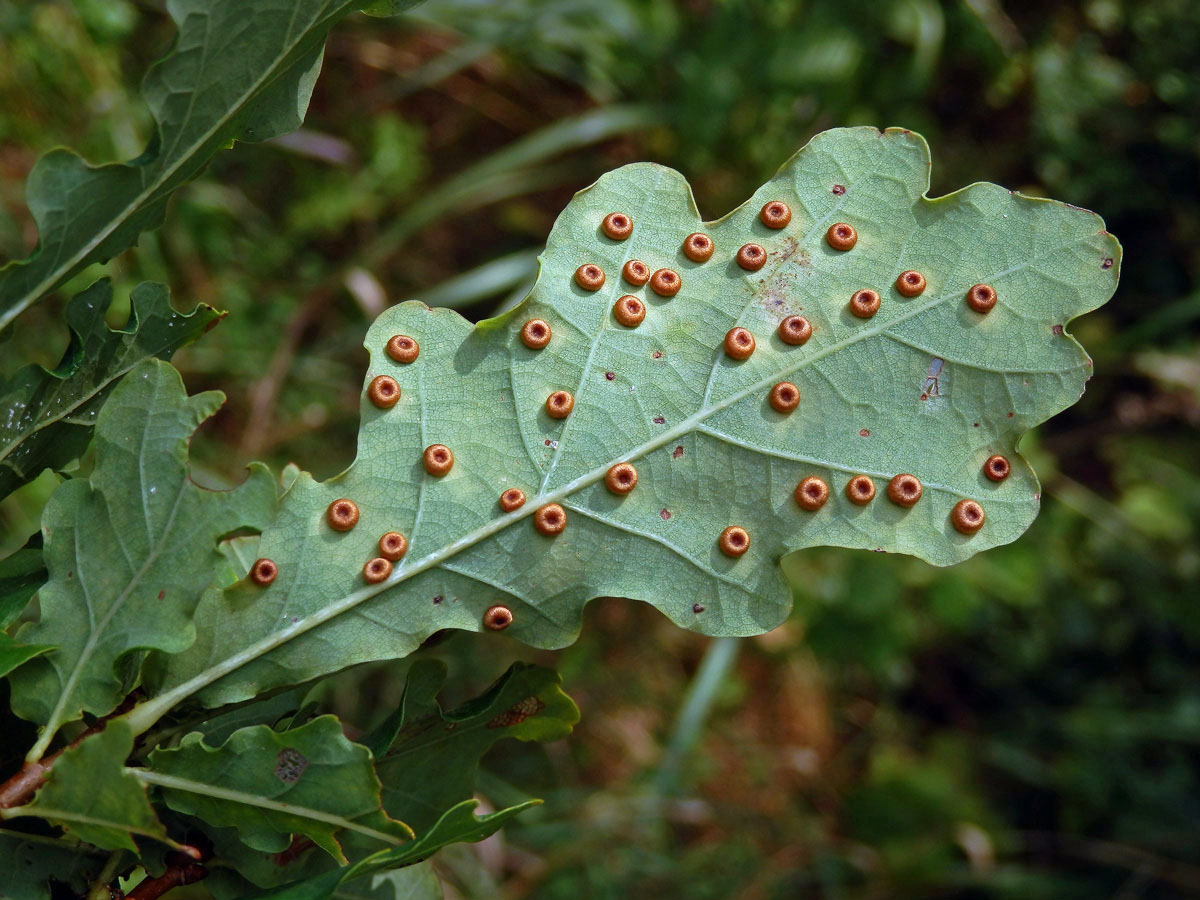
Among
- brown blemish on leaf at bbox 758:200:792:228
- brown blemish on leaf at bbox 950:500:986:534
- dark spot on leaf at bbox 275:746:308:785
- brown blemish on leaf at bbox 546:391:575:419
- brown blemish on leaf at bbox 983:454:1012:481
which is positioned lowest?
brown blemish on leaf at bbox 950:500:986:534

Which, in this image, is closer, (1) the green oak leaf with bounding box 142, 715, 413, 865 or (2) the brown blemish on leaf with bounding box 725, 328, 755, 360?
(1) the green oak leaf with bounding box 142, 715, 413, 865

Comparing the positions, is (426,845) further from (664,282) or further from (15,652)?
(664,282)

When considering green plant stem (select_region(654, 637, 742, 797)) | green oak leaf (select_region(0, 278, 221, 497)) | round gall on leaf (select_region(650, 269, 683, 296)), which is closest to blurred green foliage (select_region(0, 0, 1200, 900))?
green plant stem (select_region(654, 637, 742, 797))

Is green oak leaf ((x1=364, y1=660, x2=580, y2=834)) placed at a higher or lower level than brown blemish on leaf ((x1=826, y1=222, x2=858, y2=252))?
lower

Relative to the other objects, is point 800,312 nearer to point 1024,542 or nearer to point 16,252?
point 16,252

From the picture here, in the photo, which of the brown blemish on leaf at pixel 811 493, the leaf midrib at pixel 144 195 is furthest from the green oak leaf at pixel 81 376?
the brown blemish on leaf at pixel 811 493

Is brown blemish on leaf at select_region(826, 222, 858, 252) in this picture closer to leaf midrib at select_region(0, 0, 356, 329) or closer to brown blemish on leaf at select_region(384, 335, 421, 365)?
brown blemish on leaf at select_region(384, 335, 421, 365)

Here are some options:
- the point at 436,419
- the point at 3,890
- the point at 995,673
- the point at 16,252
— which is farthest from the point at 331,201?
the point at 995,673
